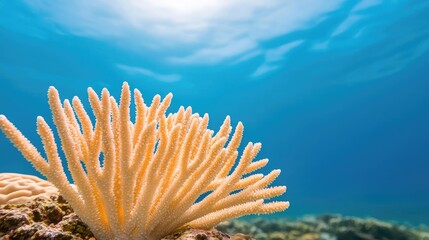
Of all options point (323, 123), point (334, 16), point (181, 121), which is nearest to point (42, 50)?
point (334, 16)

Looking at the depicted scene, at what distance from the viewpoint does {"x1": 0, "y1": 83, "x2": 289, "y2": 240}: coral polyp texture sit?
6.47 ft

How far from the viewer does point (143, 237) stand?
2.15m

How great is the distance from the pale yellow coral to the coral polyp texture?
26.0 inches

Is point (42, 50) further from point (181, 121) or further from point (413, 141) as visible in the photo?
point (413, 141)

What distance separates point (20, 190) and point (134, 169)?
1.58 meters

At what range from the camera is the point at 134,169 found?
198 centimetres

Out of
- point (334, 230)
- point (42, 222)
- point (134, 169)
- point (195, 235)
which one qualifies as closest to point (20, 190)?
point (42, 222)

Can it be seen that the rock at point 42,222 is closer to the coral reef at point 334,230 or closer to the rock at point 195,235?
the rock at point 195,235

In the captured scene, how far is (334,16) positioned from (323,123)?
180 feet

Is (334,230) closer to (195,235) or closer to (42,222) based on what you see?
(195,235)

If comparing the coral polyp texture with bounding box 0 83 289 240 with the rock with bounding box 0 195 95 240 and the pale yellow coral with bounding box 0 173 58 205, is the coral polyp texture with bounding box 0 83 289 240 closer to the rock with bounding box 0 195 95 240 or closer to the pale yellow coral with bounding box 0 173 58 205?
the rock with bounding box 0 195 95 240

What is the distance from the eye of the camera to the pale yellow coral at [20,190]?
277 centimetres

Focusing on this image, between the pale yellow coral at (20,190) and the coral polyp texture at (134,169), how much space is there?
2.16ft

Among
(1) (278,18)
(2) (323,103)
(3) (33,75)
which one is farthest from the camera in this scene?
(2) (323,103)
